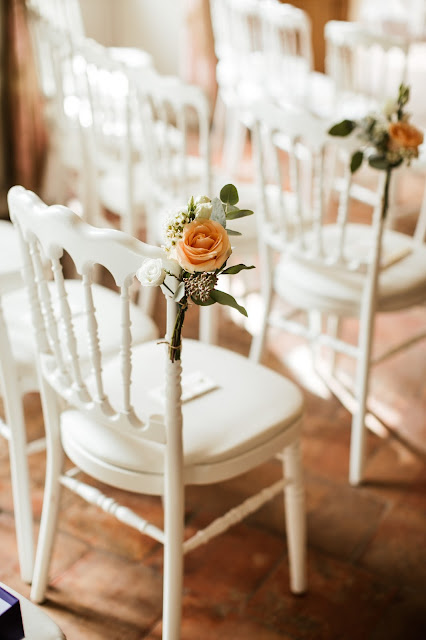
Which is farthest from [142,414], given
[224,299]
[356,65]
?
[356,65]

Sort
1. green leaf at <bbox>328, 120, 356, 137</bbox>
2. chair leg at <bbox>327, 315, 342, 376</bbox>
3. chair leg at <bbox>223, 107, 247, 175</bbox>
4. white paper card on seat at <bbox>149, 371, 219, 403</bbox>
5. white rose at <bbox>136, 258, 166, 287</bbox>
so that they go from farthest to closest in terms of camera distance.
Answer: chair leg at <bbox>223, 107, 247, 175</bbox>
chair leg at <bbox>327, 315, 342, 376</bbox>
green leaf at <bbox>328, 120, 356, 137</bbox>
white paper card on seat at <bbox>149, 371, 219, 403</bbox>
white rose at <bbox>136, 258, 166, 287</bbox>

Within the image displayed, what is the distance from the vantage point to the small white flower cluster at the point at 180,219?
116 centimetres

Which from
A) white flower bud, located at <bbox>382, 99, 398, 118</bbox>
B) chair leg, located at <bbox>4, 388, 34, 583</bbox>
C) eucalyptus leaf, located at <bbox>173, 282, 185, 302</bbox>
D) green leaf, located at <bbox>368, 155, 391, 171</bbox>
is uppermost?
white flower bud, located at <bbox>382, 99, 398, 118</bbox>

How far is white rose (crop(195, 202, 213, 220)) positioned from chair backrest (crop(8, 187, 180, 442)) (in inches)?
3.4

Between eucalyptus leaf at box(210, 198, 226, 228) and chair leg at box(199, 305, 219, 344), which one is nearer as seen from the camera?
eucalyptus leaf at box(210, 198, 226, 228)

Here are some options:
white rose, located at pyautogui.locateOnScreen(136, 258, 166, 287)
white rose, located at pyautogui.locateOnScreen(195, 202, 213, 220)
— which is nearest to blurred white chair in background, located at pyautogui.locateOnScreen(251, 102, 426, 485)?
white rose, located at pyautogui.locateOnScreen(195, 202, 213, 220)

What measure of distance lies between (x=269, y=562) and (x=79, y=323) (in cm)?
74

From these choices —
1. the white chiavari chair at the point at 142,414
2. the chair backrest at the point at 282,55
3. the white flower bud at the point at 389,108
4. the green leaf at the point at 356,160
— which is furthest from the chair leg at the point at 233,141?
the white chiavari chair at the point at 142,414

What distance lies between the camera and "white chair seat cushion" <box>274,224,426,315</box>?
2.07 meters

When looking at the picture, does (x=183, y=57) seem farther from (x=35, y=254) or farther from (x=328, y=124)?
(x=35, y=254)

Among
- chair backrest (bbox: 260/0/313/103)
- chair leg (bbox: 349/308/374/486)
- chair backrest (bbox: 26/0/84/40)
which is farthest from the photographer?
chair backrest (bbox: 260/0/313/103)

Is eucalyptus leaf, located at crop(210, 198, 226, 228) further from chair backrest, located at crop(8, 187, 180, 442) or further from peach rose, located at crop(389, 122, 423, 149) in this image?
peach rose, located at crop(389, 122, 423, 149)

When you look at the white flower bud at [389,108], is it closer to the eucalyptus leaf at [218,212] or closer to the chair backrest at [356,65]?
the chair backrest at [356,65]

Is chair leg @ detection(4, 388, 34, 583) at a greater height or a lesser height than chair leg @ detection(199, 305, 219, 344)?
greater
